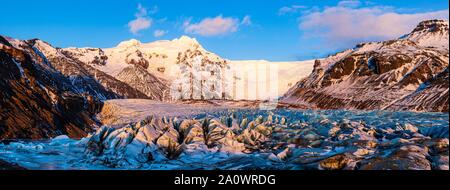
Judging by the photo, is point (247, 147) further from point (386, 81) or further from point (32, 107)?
point (386, 81)

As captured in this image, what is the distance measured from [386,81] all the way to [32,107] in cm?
9412

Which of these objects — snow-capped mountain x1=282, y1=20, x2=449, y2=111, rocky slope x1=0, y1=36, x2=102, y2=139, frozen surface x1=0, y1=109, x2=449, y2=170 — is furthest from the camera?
snow-capped mountain x1=282, y1=20, x2=449, y2=111

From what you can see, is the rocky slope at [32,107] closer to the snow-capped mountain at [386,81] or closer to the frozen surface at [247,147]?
the frozen surface at [247,147]

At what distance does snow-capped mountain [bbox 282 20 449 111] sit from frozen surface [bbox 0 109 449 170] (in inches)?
2915

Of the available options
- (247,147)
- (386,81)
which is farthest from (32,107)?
(386,81)

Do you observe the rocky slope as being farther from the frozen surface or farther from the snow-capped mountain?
the snow-capped mountain

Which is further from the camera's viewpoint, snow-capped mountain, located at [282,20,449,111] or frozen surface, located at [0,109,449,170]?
snow-capped mountain, located at [282,20,449,111]

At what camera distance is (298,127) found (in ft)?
70.5

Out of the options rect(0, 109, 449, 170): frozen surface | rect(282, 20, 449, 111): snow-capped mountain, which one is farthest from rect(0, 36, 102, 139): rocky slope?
rect(282, 20, 449, 111): snow-capped mountain

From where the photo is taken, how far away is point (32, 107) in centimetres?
10050

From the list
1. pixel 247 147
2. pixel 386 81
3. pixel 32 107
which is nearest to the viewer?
pixel 247 147

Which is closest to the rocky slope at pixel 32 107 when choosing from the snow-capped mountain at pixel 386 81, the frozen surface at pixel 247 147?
the frozen surface at pixel 247 147

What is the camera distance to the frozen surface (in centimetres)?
1542
